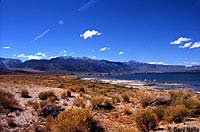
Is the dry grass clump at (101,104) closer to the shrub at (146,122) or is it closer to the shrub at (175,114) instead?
the shrub at (175,114)

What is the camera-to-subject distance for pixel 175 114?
46.4 feet

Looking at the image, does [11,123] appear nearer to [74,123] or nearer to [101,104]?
[74,123]

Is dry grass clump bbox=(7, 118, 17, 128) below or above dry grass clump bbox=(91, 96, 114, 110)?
below

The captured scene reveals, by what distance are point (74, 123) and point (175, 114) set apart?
5.46 metres

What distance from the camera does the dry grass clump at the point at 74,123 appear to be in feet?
35.3

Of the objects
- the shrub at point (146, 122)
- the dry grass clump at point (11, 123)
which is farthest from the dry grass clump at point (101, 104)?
the dry grass clump at point (11, 123)

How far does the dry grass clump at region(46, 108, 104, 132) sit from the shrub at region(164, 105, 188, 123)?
3.36 metres

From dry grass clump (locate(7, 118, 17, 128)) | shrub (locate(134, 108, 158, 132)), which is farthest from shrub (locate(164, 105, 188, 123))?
dry grass clump (locate(7, 118, 17, 128))

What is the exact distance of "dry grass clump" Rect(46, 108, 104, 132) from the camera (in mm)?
10750

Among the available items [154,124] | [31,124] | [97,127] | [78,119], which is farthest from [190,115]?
[31,124]

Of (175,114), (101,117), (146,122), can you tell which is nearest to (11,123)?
(101,117)

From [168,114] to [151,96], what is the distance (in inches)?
212

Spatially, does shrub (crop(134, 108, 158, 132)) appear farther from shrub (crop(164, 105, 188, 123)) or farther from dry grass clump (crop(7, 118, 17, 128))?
dry grass clump (crop(7, 118, 17, 128))

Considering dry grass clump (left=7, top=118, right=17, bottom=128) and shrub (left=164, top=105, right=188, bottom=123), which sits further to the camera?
shrub (left=164, top=105, right=188, bottom=123)
